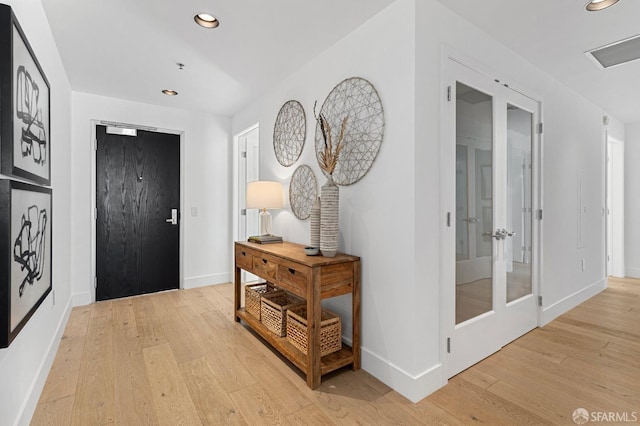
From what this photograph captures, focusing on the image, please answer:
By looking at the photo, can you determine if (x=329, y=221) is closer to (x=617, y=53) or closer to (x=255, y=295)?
(x=255, y=295)

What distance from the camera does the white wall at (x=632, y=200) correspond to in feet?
16.0

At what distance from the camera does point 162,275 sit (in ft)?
13.6

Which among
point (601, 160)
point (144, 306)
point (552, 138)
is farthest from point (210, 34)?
point (601, 160)

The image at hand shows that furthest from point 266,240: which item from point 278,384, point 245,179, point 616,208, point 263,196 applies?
point 616,208

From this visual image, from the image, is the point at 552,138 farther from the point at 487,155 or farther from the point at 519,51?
Answer: the point at 487,155

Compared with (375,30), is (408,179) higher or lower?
lower

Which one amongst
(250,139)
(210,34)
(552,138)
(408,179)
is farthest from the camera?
(250,139)

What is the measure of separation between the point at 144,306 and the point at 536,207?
4158mm

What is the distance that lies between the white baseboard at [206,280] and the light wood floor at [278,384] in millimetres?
1327

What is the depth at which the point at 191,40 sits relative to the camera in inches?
96.5

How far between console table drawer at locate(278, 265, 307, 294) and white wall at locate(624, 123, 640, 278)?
Result: 5.73m

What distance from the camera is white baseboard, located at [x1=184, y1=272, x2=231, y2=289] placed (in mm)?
4281

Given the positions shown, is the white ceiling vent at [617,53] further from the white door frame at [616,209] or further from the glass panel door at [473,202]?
the white door frame at [616,209]

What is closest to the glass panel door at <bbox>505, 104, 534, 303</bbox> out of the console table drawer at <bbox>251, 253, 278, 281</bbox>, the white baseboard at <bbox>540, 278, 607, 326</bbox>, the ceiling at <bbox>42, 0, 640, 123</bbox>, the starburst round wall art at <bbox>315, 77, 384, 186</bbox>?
the white baseboard at <bbox>540, 278, 607, 326</bbox>
